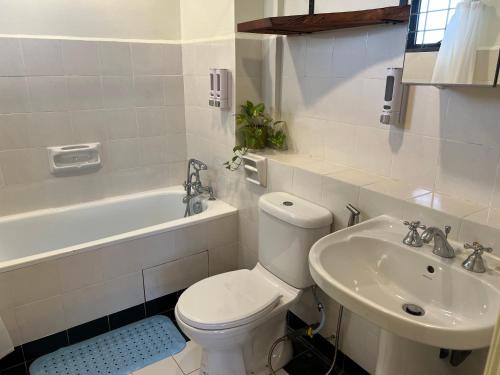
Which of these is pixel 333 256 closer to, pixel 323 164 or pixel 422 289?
pixel 422 289

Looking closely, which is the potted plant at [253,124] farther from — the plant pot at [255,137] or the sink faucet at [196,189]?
the sink faucet at [196,189]

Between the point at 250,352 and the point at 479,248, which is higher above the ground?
the point at 479,248

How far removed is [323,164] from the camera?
1901 millimetres

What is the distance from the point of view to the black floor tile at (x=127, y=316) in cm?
208

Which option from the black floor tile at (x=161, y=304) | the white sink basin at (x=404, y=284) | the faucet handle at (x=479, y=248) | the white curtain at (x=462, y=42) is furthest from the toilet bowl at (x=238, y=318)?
the white curtain at (x=462, y=42)

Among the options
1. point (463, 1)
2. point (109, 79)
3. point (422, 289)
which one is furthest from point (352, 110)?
point (109, 79)

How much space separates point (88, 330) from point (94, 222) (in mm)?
756

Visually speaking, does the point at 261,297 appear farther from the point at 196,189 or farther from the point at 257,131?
the point at 196,189

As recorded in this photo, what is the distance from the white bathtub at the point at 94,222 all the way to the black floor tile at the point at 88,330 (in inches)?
17.1

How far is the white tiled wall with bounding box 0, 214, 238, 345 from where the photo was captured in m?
1.79

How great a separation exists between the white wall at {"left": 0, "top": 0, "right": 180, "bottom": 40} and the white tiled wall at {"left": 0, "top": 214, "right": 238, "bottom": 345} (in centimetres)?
134

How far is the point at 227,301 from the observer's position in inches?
64.4

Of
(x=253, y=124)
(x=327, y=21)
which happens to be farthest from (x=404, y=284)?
(x=253, y=124)

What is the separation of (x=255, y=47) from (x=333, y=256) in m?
1.38
